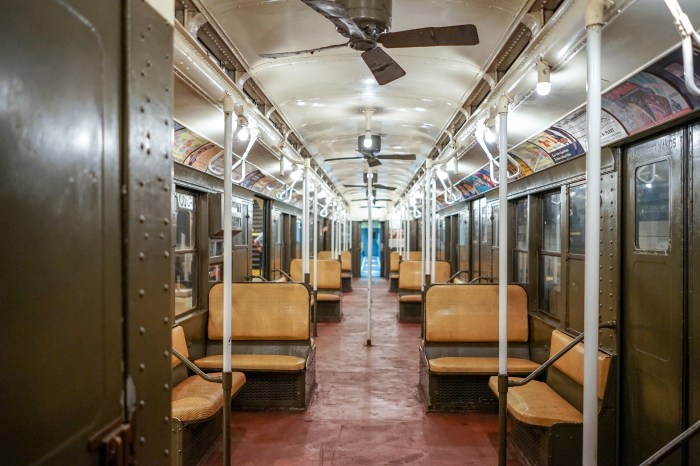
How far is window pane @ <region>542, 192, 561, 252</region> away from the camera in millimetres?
5188

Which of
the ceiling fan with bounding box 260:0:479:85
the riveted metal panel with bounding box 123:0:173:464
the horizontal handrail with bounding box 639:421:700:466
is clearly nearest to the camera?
the riveted metal panel with bounding box 123:0:173:464

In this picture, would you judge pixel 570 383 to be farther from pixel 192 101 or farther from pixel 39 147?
pixel 39 147

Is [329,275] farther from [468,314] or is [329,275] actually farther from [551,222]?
[551,222]

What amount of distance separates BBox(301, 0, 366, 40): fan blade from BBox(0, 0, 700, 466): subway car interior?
0.07ft

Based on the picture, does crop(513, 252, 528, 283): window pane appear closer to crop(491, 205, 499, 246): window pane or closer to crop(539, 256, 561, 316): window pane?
crop(539, 256, 561, 316): window pane

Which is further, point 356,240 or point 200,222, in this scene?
point 356,240

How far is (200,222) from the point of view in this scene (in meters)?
5.47

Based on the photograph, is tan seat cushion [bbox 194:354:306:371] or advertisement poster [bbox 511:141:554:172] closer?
tan seat cushion [bbox 194:354:306:371]

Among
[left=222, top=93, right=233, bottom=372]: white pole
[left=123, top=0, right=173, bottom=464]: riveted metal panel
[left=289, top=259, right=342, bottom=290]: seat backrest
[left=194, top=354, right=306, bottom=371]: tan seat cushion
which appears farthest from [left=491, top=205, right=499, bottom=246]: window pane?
[left=123, top=0, right=173, bottom=464]: riveted metal panel

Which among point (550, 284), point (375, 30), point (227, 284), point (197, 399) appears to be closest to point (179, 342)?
point (197, 399)

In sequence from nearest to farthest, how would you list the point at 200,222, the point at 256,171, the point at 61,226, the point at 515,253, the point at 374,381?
the point at 61,226, the point at 200,222, the point at 374,381, the point at 515,253, the point at 256,171

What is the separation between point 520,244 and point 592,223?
434 centimetres

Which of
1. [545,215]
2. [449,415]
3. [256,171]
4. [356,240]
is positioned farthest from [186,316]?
Answer: [356,240]

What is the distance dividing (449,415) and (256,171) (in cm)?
460
